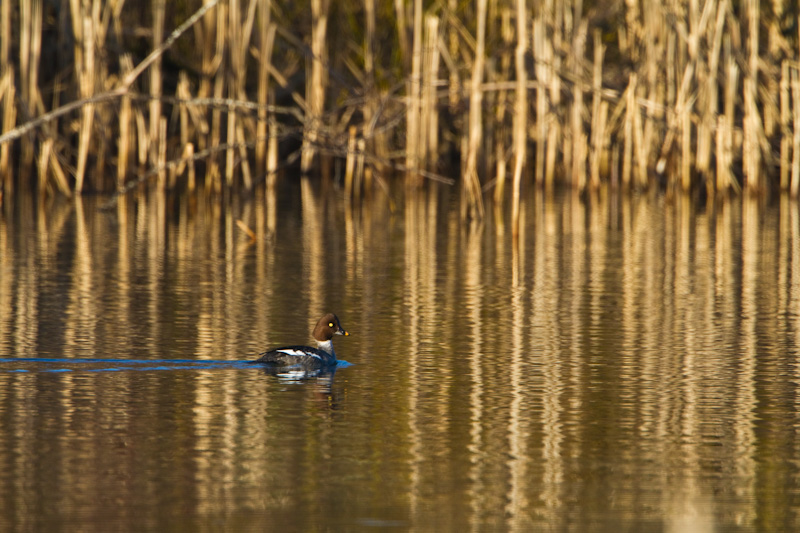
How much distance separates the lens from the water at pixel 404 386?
5301mm

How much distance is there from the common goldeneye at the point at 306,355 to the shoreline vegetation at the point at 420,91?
9.30 metres

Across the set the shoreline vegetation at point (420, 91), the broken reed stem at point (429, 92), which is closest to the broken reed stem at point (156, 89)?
the shoreline vegetation at point (420, 91)

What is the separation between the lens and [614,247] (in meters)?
14.5

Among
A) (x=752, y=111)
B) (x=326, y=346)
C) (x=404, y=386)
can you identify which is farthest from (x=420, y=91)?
(x=404, y=386)

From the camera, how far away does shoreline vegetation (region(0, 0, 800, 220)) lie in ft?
61.7

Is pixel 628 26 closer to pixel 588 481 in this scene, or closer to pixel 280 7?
pixel 280 7

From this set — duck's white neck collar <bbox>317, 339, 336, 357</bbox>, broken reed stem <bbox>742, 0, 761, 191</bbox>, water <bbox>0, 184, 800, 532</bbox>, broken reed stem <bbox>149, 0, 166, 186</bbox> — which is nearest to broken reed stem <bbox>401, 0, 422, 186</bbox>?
broken reed stem <bbox>149, 0, 166, 186</bbox>

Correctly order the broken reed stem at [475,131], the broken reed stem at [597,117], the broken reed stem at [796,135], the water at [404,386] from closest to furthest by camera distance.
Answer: the water at [404,386], the broken reed stem at [475,131], the broken reed stem at [796,135], the broken reed stem at [597,117]

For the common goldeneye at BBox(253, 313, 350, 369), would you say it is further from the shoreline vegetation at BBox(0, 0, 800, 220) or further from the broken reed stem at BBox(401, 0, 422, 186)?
the broken reed stem at BBox(401, 0, 422, 186)

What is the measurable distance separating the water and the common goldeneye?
125 mm

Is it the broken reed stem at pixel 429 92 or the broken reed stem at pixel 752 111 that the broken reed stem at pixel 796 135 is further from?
the broken reed stem at pixel 429 92

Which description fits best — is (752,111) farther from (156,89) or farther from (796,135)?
(156,89)

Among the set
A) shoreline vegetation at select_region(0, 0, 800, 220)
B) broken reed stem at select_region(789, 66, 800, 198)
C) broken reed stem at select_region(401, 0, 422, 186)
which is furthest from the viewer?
broken reed stem at select_region(401, 0, 422, 186)

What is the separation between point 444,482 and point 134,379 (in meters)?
2.60
